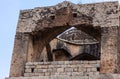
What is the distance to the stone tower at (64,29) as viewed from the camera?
8.36 metres

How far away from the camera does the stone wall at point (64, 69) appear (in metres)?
8.37

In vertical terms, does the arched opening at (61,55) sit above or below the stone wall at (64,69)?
above

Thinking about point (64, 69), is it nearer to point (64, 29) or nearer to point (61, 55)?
point (64, 29)

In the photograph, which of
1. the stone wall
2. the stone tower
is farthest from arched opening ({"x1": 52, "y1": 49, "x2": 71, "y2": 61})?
the stone wall

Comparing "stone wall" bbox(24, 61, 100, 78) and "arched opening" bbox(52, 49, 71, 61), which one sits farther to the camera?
"arched opening" bbox(52, 49, 71, 61)

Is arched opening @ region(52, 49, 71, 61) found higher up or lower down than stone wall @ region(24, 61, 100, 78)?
higher up

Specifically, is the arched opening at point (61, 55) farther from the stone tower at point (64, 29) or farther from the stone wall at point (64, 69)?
the stone wall at point (64, 69)

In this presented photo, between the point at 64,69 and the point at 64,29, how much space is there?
1.40 meters

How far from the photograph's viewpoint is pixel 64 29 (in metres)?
9.42

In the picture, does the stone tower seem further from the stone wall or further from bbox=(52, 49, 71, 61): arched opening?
bbox=(52, 49, 71, 61): arched opening

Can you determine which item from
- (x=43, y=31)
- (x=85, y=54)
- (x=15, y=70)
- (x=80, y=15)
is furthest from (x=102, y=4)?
(x=85, y=54)

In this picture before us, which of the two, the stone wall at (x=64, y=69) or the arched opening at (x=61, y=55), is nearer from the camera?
the stone wall at (x=64, y=69)

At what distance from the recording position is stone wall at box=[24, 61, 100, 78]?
837 cm

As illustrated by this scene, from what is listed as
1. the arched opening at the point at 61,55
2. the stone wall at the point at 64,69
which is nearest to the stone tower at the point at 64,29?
the stone wall at the point at 64,69
